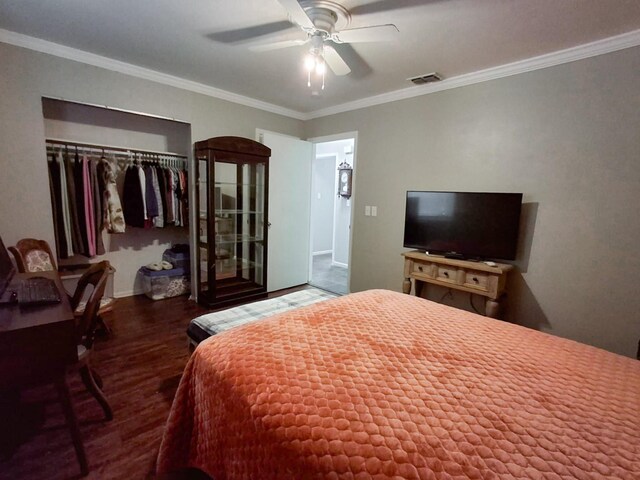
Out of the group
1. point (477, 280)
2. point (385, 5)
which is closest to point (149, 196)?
point (385, 5)

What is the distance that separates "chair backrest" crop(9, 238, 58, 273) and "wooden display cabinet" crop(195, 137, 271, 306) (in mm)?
1287

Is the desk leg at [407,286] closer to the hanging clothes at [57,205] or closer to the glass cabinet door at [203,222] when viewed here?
the glass cabinet door at [203,222]

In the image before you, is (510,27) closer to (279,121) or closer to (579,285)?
(579,285)

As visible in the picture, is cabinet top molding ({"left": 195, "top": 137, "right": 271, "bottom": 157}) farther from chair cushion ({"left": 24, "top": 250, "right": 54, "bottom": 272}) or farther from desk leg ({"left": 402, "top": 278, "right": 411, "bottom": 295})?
desk leg ({"left": 402, "top": 278, "right": 411, "bottom": 295})

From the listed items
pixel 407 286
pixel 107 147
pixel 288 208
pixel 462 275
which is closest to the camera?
pixel 462 275

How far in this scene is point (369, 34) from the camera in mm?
1688

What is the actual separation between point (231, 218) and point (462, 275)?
2617 millimetres

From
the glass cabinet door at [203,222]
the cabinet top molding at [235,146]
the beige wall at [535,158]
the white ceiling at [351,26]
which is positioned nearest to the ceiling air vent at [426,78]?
→ the white ceiling at [351,26]

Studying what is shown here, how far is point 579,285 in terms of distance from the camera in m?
2.21

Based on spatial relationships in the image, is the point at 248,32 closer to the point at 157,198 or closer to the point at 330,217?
the point at 157,198

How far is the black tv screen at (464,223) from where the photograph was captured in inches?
94.0

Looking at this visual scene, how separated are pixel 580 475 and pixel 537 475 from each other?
A: 0.32ft

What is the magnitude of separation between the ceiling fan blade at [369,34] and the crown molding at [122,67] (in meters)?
2.04

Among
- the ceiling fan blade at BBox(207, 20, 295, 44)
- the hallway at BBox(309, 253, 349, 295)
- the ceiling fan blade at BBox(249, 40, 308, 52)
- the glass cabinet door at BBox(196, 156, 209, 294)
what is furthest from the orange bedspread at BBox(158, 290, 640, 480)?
the hallway at BBox(309, 253, 349, 295)
